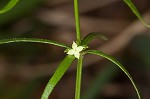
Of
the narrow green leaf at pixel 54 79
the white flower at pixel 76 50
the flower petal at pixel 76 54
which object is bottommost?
the narrow green leaf at pixel 54 79

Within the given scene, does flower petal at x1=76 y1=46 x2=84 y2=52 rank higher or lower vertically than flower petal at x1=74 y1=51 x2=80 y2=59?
higher

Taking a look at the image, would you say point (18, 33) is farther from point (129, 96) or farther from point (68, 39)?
point (129, 96)

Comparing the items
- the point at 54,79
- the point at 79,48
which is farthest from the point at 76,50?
the point at 54,79

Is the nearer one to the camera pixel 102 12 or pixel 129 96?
pixel 129 96

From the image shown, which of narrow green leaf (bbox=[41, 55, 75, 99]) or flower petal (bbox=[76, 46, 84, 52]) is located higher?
flower petal (bbox=[76, 46, 84, 52])

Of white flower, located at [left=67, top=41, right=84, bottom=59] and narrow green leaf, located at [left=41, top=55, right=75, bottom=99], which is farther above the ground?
white flower, located at [left=67, top=41, right=84, bottom=59]

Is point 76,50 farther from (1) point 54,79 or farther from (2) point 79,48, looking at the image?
(1) point 54,79

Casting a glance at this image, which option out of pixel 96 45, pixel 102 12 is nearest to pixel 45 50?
pixel 96 45

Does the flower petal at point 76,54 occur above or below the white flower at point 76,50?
below

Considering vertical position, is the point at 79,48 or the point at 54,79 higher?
the point at 79,48

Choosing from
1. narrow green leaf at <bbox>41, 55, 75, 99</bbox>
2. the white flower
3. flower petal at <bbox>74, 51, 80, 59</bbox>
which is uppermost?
the white flower

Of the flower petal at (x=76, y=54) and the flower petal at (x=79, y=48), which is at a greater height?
the flower petal at (x=79, y=48)
